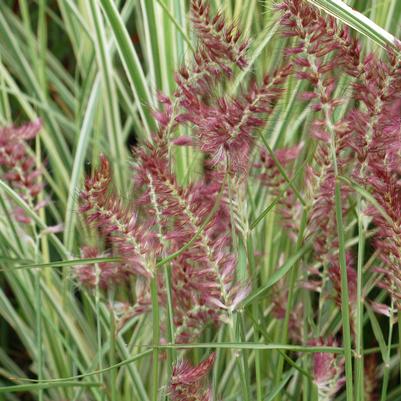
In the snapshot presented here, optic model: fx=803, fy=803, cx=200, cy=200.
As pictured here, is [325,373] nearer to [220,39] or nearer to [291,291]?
[291,291]

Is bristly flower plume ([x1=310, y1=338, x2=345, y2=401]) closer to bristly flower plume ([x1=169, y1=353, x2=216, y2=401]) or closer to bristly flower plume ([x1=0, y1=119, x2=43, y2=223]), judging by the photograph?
bristly flower plume ([x1=169, y1=353, x2=216, y2=401])

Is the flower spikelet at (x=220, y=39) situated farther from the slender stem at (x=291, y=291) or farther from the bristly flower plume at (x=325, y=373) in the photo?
the bristly flower plume at (x=325, y=373)

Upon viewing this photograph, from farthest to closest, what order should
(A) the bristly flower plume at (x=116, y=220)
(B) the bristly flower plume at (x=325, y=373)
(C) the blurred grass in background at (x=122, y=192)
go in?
(C) the blurred grass in background at (x=122, y=192) → (B) the bristly flower plume at (x=325, y=373) → (A) the bristly flower plume at (x=116, y=220)

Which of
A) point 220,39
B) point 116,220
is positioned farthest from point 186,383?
point 220,39

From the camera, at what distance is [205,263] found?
2.46ft

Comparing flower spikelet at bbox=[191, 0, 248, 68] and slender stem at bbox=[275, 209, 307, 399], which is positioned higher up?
flower spikelet at bbox=[191, 0, 248, 68]

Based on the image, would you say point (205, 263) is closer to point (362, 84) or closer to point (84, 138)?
point (362, 84)

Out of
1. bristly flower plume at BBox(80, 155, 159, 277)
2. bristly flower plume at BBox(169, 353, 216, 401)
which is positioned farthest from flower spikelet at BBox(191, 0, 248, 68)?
bristly flower plume at BBox(169, 353, 216, 401)

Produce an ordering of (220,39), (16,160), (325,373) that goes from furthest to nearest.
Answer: (16,160) < (325,373) < (220,39)

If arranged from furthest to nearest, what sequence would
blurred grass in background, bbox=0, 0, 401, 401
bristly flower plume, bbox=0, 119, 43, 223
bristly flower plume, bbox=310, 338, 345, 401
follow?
blurred grass in background, bbox=0, 0, 401, 401 → bristly flower plume, bbox=0, 119, 43, 223 → bristly flower plume, bbox=310, 338, 345, 401

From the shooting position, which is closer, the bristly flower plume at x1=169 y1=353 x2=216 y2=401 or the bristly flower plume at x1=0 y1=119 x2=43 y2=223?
the bristly flower plume at x1=169 y1=353 x2=216 y2=401

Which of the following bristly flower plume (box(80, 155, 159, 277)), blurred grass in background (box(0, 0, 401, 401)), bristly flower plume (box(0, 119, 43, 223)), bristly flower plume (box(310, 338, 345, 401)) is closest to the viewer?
bristly flower plume (box(80, 155, 159, 277))

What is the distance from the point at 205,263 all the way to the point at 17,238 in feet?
1.51

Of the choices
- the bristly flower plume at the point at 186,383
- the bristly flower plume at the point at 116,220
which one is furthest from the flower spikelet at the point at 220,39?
the bristly flower plume at the point at 186,383
